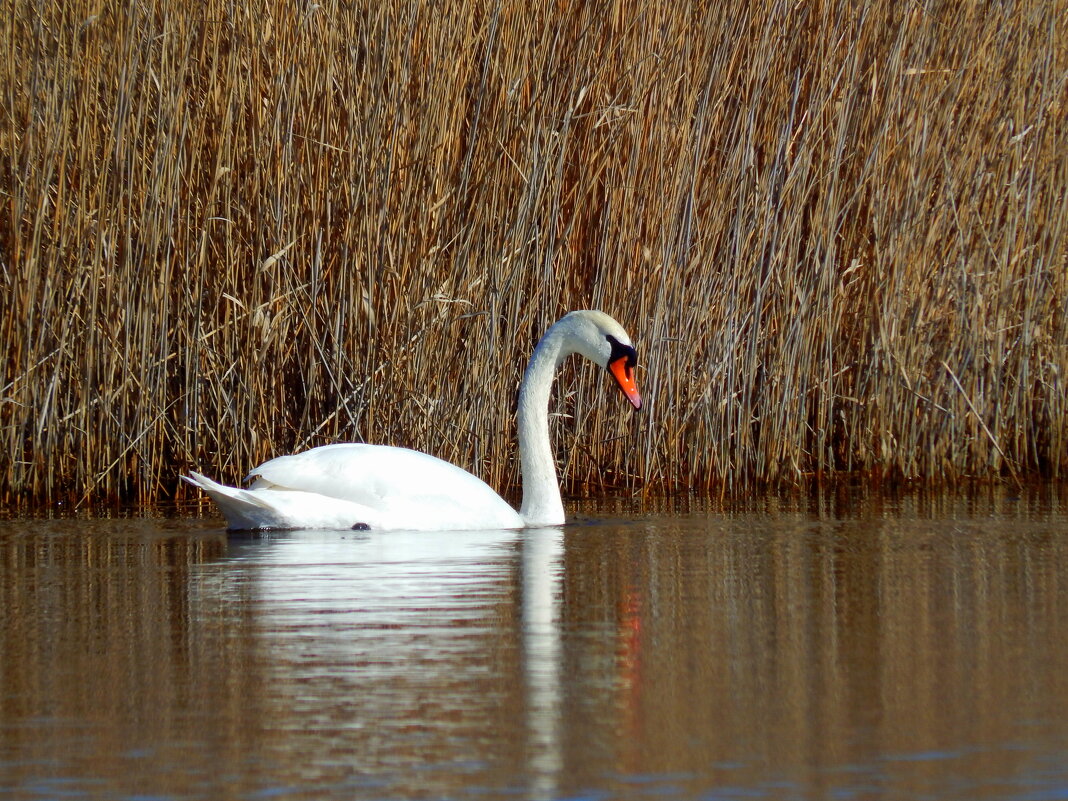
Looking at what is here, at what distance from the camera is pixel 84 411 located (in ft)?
26.4

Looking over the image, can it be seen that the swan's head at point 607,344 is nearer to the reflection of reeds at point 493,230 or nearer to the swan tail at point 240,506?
the reflection of reeds at point 493,230

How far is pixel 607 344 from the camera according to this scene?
745 cm

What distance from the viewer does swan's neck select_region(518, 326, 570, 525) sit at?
7340 millimetres

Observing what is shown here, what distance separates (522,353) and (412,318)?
725mm

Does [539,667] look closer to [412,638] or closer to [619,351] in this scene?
[412,638]

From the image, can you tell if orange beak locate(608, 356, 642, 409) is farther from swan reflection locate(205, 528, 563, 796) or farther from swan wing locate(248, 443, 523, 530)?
swan reflection locate(205, 528, 563, 796)

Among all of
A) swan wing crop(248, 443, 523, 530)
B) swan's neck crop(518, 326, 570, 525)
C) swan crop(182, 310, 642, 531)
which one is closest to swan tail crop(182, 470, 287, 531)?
swan crop(182, 310, 642, 531)

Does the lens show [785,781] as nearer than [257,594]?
Yes

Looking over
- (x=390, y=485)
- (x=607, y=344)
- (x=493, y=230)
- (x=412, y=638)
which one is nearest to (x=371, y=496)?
(x=390, y=485)

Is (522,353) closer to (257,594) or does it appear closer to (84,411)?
(84,411)

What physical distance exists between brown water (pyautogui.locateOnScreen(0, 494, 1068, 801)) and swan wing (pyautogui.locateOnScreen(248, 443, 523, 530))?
31 cm

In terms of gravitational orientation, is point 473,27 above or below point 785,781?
above

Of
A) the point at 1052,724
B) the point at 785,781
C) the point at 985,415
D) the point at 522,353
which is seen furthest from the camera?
the point at 985,415

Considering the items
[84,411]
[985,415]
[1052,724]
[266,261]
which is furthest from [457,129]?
[1052,724]
